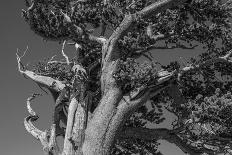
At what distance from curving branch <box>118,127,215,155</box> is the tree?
5cm

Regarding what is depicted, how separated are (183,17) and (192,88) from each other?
4.16 m

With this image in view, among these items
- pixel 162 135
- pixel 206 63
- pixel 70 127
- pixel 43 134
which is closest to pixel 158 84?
pixel 206 63

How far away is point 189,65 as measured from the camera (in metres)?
20.2

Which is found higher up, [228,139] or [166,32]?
[166,32]

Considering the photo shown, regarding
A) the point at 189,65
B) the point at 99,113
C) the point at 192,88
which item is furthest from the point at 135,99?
the point at 192,88

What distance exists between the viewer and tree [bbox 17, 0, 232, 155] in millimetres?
18891

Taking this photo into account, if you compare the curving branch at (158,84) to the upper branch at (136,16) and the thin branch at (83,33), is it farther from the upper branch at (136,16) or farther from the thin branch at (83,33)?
the thin branch at (83,33)

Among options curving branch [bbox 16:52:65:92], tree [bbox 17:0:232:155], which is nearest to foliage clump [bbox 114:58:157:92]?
tree [bbox 17:0:232:155]

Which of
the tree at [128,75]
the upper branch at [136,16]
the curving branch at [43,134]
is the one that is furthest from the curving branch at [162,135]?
→ the upper branch at [136,16]

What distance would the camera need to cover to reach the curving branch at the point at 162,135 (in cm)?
2155

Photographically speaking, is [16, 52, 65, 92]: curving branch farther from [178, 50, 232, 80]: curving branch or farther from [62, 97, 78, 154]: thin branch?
[178, 50, 232, 80]: curving branch

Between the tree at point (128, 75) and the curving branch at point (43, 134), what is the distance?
0.05 meters

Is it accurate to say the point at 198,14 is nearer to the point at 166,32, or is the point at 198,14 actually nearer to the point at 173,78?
the point at 166,32

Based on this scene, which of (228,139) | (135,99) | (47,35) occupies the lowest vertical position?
(228,139)
